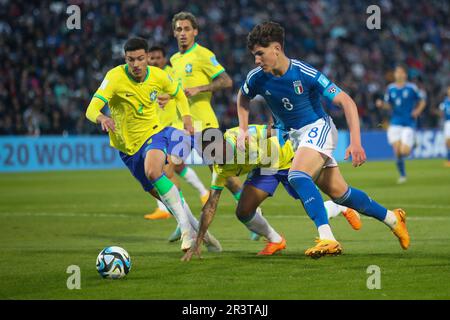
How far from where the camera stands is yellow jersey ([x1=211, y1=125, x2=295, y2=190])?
30.0 feet

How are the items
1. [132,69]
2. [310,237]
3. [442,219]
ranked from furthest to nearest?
[442,219] → [310,237] → [132,69]

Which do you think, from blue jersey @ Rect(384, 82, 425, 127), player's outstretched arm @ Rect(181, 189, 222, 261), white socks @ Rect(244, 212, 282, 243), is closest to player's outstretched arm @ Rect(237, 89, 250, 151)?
player's outstretched arm @ Rect(181, 189, 222, 261)

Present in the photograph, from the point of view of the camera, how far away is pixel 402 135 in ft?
71.3

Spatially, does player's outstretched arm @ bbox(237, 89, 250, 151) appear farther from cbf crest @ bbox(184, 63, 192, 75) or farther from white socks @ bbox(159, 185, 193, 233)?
cbf crest @ bbox(184, 63, 192, 75)

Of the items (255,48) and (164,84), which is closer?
(255,48)

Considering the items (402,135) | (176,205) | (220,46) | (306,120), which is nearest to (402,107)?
(402,135)

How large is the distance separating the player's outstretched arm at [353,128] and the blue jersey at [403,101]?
13.6 m

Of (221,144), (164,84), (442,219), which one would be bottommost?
(442,219)

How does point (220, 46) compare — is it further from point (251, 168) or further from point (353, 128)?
point (353, 128)

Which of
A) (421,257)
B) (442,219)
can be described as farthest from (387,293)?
(442,219)

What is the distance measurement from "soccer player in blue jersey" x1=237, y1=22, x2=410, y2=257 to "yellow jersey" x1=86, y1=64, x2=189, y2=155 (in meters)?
1.64

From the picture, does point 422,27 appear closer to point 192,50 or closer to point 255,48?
point 192,50

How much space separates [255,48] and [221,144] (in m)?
1.06

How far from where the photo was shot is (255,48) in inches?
340
